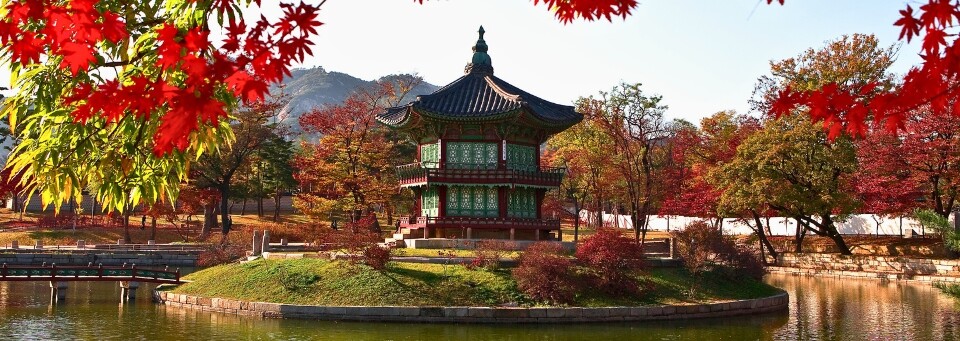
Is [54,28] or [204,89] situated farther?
[54,28]

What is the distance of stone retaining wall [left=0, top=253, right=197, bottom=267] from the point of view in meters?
42.3

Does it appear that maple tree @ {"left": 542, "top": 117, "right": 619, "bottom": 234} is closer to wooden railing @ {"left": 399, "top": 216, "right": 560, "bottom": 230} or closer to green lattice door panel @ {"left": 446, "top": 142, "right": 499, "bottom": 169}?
wooden railing @ {"left": 399, "top": 216, "right": 560, "bottom": 230}

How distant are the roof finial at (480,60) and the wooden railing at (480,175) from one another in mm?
6645

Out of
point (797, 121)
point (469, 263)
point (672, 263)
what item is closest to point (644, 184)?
point (797, 121)

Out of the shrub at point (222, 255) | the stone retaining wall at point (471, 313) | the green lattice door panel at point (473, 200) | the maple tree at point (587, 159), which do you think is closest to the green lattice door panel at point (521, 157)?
the green lattice door panel at point (473, 200)

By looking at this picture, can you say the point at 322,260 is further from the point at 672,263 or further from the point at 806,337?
the point at 806,337

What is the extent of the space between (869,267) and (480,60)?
23.5 metres

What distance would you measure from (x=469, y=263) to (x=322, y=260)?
5480mm

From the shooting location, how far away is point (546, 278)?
26609 millimetres

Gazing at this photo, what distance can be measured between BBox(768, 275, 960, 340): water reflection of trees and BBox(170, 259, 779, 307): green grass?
2.68 meters

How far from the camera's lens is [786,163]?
46375 millimetres

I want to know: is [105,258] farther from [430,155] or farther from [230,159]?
[430,155]

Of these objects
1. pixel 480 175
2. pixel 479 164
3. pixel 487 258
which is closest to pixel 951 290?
pixel 487 258

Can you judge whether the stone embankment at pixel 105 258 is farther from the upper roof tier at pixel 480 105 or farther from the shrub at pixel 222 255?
the upper roof tier at pixel 480 105
